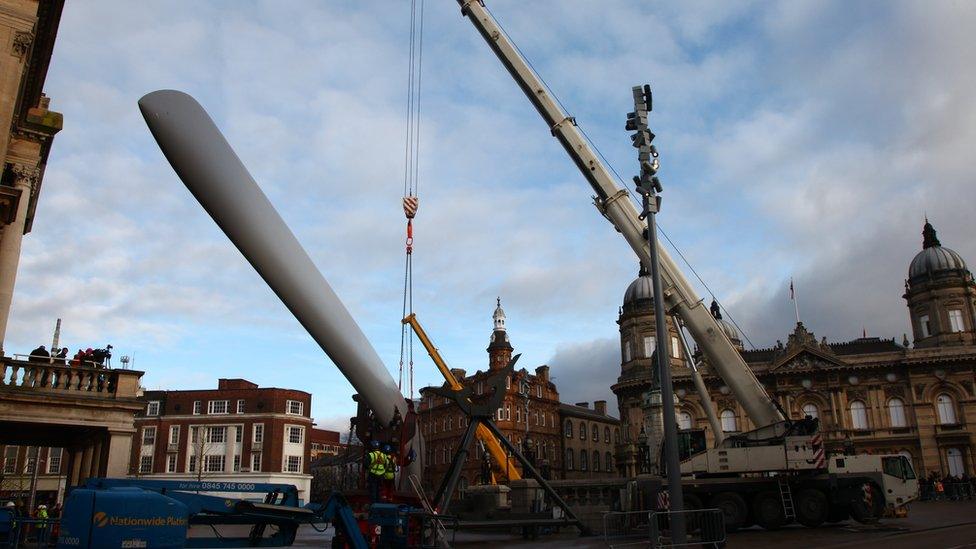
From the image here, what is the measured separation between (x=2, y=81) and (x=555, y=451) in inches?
2711

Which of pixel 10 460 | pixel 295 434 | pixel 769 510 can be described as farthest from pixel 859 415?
pixel 10 460

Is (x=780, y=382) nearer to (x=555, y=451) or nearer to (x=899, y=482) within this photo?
(x=555, y=451)

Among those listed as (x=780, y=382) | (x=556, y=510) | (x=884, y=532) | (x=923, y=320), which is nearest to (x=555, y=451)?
(x=780, y=382)

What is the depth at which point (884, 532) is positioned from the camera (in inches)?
723

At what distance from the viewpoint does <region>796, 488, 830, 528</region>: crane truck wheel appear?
2108 centimetres

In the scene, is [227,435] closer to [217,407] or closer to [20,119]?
[217,407]

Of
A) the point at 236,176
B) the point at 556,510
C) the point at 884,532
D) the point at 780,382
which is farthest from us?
the point at 780,382

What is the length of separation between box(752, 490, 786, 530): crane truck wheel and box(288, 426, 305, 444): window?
5157cm

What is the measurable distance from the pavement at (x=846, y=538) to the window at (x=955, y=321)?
42.3 meters

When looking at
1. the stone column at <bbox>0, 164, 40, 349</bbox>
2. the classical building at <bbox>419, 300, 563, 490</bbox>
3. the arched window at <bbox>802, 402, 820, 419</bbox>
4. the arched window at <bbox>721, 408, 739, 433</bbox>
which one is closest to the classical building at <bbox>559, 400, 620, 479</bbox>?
the classical building at <bbox>419, 300, 563, 490</bbox>

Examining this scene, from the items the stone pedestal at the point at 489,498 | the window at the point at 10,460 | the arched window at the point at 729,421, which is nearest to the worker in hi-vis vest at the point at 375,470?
the stone pedestal at the point at 489,498

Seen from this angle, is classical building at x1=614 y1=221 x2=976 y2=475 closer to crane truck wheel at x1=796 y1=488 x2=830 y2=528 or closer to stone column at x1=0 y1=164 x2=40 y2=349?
crane truck wheel at x1=796 y1=488 x2=830 y2=528

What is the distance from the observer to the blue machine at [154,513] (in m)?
8.69

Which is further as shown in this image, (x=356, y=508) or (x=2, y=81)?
(x=2, y=81)
